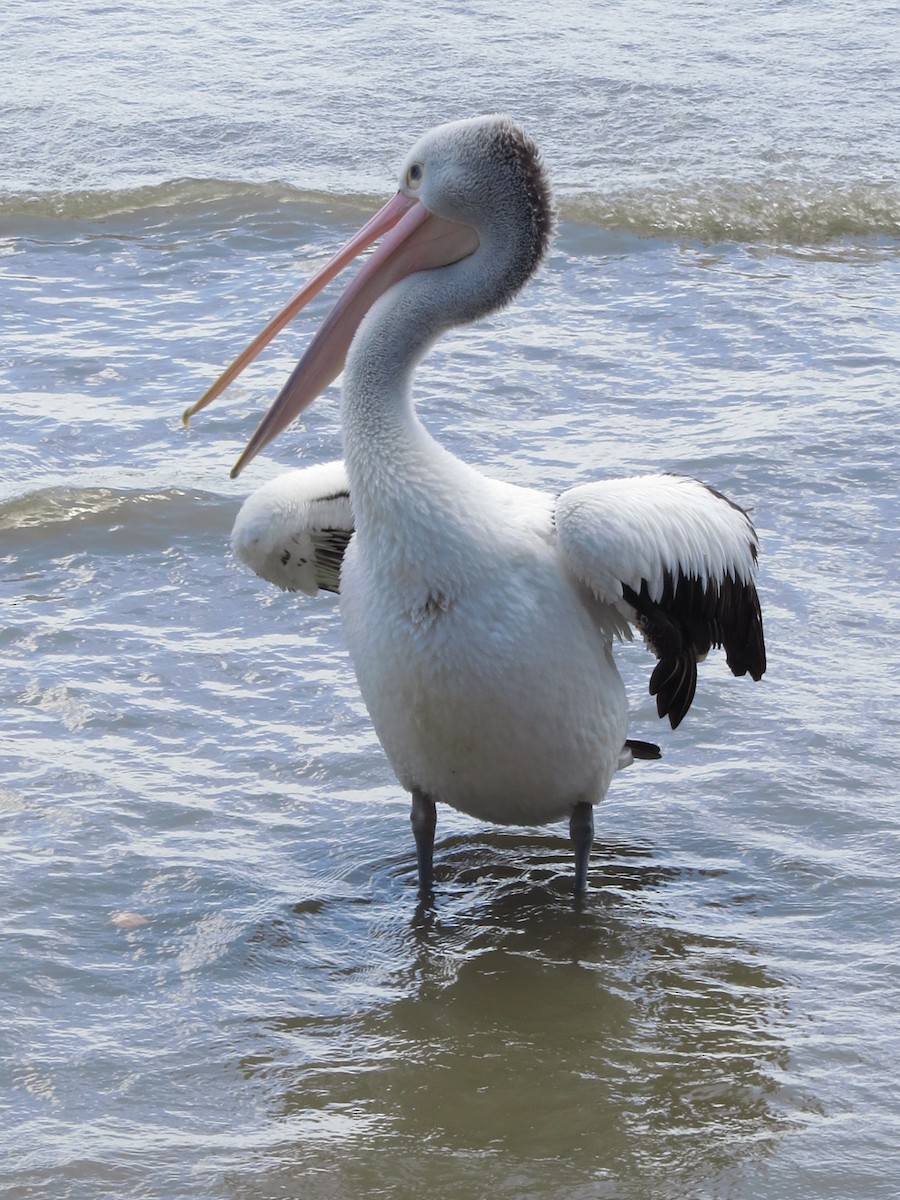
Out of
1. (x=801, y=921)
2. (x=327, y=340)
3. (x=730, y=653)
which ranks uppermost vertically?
(x=327, y=340)

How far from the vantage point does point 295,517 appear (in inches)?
169

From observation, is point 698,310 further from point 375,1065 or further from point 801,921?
point 375,1065

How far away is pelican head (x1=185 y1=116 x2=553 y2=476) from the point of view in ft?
12.2

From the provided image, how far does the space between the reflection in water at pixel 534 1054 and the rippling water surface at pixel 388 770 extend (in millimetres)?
10

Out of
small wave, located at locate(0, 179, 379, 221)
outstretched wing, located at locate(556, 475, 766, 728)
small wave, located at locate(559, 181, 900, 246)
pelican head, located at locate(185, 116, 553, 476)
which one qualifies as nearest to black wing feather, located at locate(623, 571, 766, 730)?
outstretched wing, located at locate(556, 475, 766, 728)

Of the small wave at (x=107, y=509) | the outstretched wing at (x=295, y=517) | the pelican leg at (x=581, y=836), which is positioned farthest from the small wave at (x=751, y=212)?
the pelican leg at (x=581, y=836)

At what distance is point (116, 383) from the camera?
260 inches

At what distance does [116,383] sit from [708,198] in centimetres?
342

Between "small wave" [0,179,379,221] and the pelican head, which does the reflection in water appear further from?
"small wave" [0,179,379,221]

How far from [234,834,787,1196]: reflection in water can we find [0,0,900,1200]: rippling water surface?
10mm

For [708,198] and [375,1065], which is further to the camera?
[708,198]

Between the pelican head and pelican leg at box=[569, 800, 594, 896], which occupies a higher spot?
the pelican head

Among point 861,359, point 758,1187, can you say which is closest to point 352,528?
point 758,1187

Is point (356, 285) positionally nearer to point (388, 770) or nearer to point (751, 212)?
point (388, 770)
